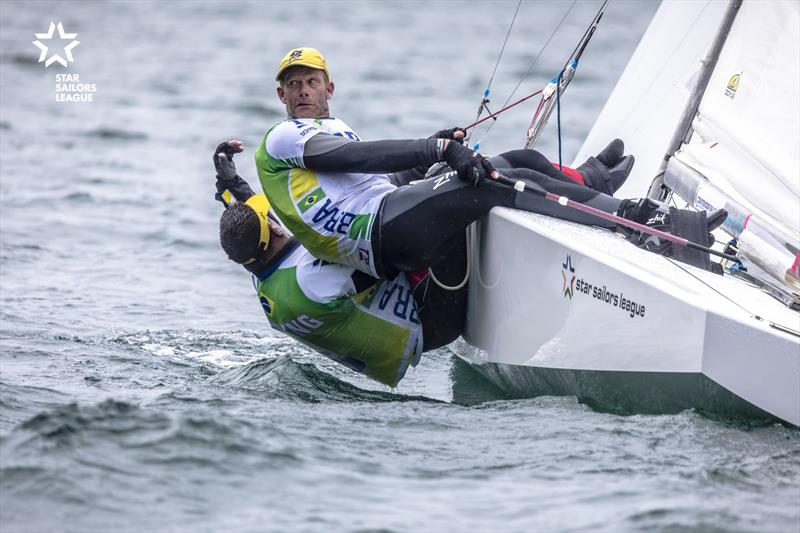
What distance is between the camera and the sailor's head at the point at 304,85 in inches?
180

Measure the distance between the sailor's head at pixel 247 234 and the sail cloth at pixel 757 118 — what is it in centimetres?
170

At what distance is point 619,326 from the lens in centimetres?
369

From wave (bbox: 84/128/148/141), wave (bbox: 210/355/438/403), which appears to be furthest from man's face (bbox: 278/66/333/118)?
wave (bbox: 84/128/148/141)

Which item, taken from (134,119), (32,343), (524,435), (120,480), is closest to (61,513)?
(120,480)

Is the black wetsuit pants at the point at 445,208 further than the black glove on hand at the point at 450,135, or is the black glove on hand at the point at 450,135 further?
the black glove on hand at the point at 450,135

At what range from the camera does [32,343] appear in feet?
17.1

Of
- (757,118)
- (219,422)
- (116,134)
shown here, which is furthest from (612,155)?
(116,134)

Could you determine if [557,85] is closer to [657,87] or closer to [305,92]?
[305,92]

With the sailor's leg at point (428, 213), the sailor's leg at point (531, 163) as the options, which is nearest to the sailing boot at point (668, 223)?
the sailor's leg at point (531, 163)

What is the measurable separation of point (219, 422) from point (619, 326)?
1.19 metres

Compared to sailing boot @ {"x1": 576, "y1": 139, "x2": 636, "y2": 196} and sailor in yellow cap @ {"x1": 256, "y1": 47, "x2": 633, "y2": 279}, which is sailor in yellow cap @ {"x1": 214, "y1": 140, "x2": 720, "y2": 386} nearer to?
sailor in yellow cap @ {"x1": 256, "y1": 47, "x2": 633, "y2": 279}

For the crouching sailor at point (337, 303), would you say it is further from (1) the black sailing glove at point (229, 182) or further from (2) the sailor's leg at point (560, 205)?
(2) the sailor's leg at point (560, 205)

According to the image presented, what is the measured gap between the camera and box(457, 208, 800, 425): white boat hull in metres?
3.36

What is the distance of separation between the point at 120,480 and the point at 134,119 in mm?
9789
